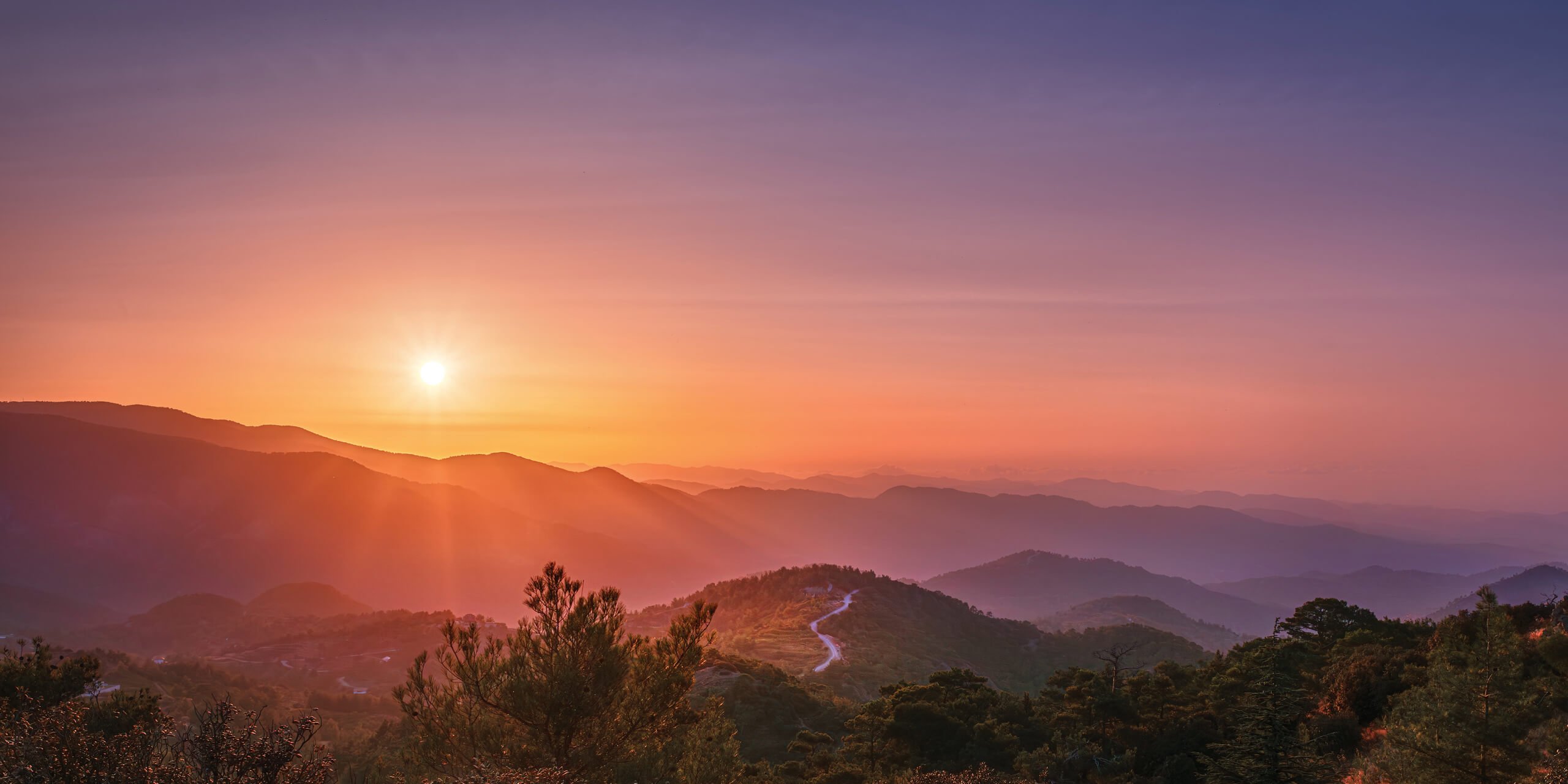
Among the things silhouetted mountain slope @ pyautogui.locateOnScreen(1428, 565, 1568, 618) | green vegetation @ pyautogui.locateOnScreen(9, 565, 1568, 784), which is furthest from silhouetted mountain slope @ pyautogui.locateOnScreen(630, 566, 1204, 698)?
silhouetted mountain slope @ pyautogui.locateOnScreen(1428, 565, 1568, 618)

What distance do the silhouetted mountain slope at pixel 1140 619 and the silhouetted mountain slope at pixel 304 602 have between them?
5428 inches

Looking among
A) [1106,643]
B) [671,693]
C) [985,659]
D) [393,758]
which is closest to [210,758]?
[671,693]

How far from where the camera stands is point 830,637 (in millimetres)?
91562

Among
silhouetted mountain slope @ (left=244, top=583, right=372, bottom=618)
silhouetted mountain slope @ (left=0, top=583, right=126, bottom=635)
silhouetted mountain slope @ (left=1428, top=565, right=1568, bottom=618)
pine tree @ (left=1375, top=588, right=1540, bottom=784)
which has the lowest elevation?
→ silhouetted mountain slope @ (left=0, top=583, right=126, bottom=635)

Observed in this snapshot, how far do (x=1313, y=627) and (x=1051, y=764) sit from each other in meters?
30.5

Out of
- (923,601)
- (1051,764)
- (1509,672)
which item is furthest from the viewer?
(923,601)

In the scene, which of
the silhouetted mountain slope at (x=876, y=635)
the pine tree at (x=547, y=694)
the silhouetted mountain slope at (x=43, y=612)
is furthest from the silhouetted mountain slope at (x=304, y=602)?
the pine tree at (x=547, y=694)

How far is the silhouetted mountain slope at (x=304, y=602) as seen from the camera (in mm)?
152375

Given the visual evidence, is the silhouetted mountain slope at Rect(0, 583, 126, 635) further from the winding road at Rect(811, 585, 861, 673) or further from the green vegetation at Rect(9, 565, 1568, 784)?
the green vegetation at Rect(9, 565, 1568, 784)

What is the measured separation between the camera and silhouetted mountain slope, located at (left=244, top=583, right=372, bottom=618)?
152 meters

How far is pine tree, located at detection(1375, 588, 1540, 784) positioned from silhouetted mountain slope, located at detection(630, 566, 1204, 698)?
5038cm

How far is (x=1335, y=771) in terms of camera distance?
23953mm

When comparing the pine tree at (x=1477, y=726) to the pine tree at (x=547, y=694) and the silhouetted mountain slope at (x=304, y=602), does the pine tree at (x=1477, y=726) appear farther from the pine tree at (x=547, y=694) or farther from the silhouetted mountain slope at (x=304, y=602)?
the silhouetted mountain slope at (x=304, y=602)

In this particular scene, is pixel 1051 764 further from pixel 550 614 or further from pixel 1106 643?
pixel 1106 643
